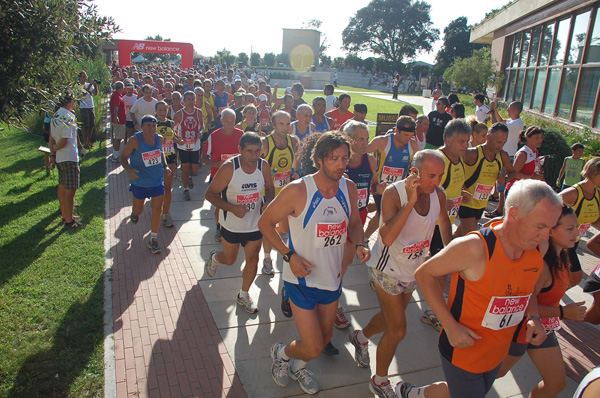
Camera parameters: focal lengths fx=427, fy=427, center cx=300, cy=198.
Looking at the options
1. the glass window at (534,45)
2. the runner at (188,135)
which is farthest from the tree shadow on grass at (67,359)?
the glass window at (534,45)

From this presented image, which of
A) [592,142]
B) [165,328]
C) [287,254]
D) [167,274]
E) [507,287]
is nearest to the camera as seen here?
[507,287]

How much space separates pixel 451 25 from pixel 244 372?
292 ft

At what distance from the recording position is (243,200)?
189 inches

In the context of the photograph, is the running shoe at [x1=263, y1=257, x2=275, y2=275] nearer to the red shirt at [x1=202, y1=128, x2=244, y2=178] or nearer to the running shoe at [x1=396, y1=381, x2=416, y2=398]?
the red shirt at [x1=202, y1=128, x2=244, y2=178]

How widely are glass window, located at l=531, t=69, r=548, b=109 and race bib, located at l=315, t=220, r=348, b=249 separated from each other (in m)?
16.9

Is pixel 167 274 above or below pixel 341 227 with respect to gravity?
below

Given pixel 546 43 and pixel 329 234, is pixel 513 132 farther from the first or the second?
pixel 546 43

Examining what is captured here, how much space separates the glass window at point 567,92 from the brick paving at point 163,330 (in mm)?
13787

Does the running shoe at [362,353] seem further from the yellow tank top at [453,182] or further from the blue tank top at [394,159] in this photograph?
the blue tank top at [394,159]

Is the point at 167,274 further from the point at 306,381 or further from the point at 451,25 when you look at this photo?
the point at 451,25

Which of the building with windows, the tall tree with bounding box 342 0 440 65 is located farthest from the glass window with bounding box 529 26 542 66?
the tall tree with bounding box 342 0 440 65

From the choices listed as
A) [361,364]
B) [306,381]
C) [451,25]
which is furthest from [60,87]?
[451,25]

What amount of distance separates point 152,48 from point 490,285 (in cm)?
3236

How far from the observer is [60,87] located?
3.80m
